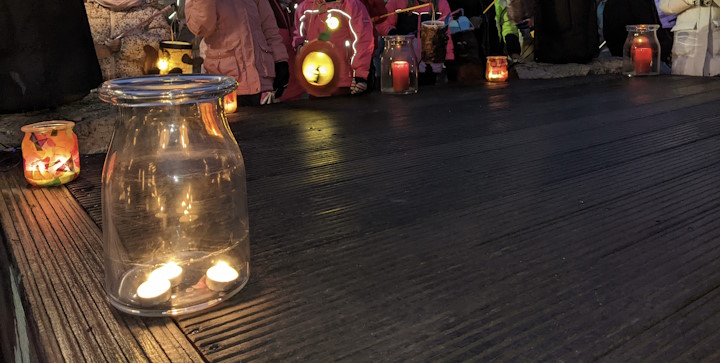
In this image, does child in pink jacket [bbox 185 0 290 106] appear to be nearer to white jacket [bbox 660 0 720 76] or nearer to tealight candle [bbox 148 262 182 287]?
tealight candle [bbox 148 262 182 287]

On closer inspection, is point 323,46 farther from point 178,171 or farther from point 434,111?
point 178,171

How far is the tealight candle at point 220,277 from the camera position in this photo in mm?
757

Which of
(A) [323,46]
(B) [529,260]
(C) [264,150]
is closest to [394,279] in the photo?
(B) [529,260]

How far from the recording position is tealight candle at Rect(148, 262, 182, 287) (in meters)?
0.77

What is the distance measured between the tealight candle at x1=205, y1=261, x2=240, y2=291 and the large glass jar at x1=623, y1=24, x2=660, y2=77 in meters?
3.19

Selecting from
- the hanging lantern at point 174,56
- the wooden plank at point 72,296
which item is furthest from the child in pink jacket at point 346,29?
the wooden plank at point 72,296

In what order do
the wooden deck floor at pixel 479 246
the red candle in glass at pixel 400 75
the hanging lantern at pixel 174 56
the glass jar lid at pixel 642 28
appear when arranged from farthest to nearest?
the hanging lantern at pixel 174 56 → the glass jar lid at pixel 642 28 → the red candle in glass at pixel 400 75 → the wooden deck floor at pixel 479 246

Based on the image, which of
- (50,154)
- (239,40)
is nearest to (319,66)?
(239,40)

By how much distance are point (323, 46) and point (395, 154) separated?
125 cm

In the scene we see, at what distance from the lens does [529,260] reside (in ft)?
2.75

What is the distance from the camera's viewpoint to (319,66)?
2740 millimetres

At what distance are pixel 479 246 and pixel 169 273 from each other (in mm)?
443

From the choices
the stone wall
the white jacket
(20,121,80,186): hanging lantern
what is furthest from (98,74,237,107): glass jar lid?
the stone wall

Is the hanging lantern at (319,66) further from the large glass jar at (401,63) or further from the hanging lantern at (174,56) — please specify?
the hanging lantern at (174,56)
